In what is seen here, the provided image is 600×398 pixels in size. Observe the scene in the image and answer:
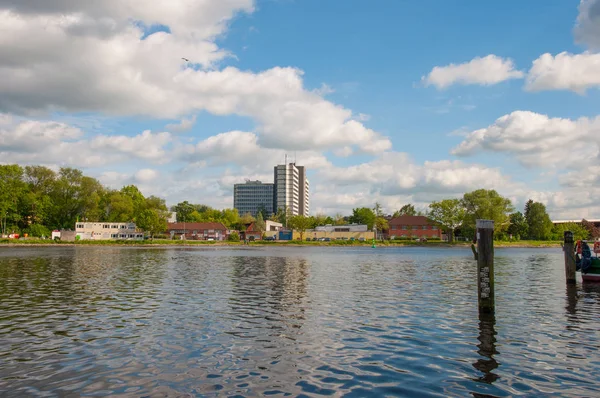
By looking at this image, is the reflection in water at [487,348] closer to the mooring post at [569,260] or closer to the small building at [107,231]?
the mooring post at [569,260]

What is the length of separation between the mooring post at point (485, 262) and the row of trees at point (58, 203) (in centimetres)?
15383

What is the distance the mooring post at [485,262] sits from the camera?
22219 millimetres

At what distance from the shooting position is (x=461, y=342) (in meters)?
17.0

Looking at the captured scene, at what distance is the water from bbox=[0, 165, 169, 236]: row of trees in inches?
5592

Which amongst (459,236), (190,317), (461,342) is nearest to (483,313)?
(461,342)

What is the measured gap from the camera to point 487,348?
52.7 feet

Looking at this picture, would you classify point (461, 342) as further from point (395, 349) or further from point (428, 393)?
point (428, 393)

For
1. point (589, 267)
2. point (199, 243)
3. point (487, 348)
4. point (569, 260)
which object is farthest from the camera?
point (199, 243)

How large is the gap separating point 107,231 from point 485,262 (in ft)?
564

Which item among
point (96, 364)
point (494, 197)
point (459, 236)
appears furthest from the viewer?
point (459, 236)

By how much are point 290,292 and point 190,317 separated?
1089 cm

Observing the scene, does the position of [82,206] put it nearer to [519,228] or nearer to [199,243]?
[199,243]

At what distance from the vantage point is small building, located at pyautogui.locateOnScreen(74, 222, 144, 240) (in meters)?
166

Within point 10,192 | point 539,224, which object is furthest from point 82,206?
point 539,224
